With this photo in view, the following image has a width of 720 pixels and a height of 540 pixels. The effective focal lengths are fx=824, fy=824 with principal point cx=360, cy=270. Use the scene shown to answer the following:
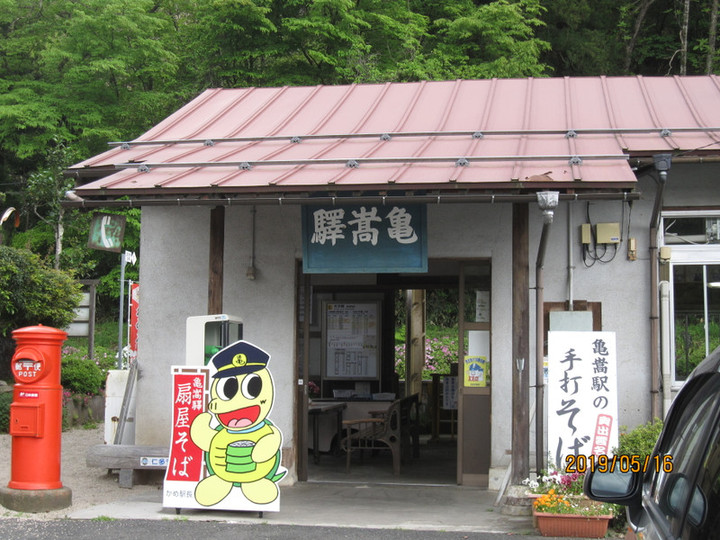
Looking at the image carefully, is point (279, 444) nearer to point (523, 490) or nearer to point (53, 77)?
point (523, 490)

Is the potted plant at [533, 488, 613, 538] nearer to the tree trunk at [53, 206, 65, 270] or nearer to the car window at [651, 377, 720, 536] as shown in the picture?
the car window at [651, 377, 720, 536]

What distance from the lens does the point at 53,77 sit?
88.4 ft

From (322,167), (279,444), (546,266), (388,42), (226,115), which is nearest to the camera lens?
(279,444)

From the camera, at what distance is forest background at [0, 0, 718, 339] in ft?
76.4

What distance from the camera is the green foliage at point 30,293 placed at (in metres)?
14.4

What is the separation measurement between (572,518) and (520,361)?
1982mm

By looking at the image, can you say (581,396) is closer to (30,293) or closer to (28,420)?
(28,420)

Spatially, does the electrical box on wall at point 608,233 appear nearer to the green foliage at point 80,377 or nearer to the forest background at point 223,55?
the green foliage at point 80,377

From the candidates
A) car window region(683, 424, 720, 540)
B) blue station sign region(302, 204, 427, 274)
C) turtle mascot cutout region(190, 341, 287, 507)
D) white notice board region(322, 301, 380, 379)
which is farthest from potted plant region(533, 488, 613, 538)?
white notice board region(322, 301, 380, 379)

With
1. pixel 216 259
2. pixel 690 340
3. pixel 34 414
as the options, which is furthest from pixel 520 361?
pixel 34 414

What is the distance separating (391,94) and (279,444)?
6.28m

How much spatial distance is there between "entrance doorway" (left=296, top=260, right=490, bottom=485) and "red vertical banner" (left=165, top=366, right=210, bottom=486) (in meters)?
2.16

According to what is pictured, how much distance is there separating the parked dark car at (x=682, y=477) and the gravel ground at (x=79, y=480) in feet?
20.0

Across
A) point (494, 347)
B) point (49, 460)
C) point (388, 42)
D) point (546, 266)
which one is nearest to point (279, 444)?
point (49, 460)
